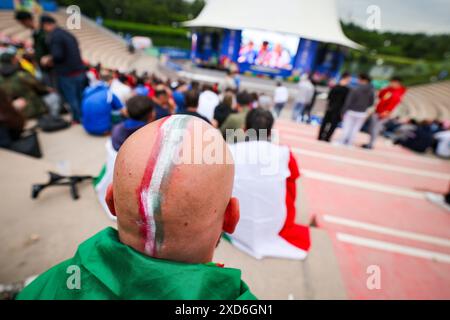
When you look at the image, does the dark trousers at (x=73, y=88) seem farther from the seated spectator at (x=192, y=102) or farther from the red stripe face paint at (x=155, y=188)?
the red stripe face paint at (x=155, y=188)

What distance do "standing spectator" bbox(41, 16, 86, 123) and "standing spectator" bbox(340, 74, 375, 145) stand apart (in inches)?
193

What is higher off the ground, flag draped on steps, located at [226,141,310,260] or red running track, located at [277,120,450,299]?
flag draped on steps, located at [226,141,310,260]

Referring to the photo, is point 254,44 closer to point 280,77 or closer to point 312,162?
point 280,77

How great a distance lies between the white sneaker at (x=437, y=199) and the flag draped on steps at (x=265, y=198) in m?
2.54

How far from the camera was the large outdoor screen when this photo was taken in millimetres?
15938

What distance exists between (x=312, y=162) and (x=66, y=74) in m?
4.29

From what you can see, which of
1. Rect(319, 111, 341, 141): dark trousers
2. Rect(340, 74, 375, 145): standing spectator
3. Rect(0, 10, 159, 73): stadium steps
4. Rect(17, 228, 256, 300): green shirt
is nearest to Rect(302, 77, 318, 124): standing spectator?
Rect(319, 111, 341, 141): dark trousers

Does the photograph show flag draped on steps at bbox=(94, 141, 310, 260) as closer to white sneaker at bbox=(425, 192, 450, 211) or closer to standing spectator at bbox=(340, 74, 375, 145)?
white sneaker at bbox=(425, 192, 450, 211)

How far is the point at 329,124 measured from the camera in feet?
17.1

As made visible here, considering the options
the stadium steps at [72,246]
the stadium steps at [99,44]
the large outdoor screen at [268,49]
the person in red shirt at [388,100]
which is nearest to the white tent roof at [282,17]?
the large outdoor screen at [268,49]

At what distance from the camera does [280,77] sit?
59.3 feet

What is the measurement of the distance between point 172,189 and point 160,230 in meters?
0.13

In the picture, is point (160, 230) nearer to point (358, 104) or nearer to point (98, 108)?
point (98, 108)
